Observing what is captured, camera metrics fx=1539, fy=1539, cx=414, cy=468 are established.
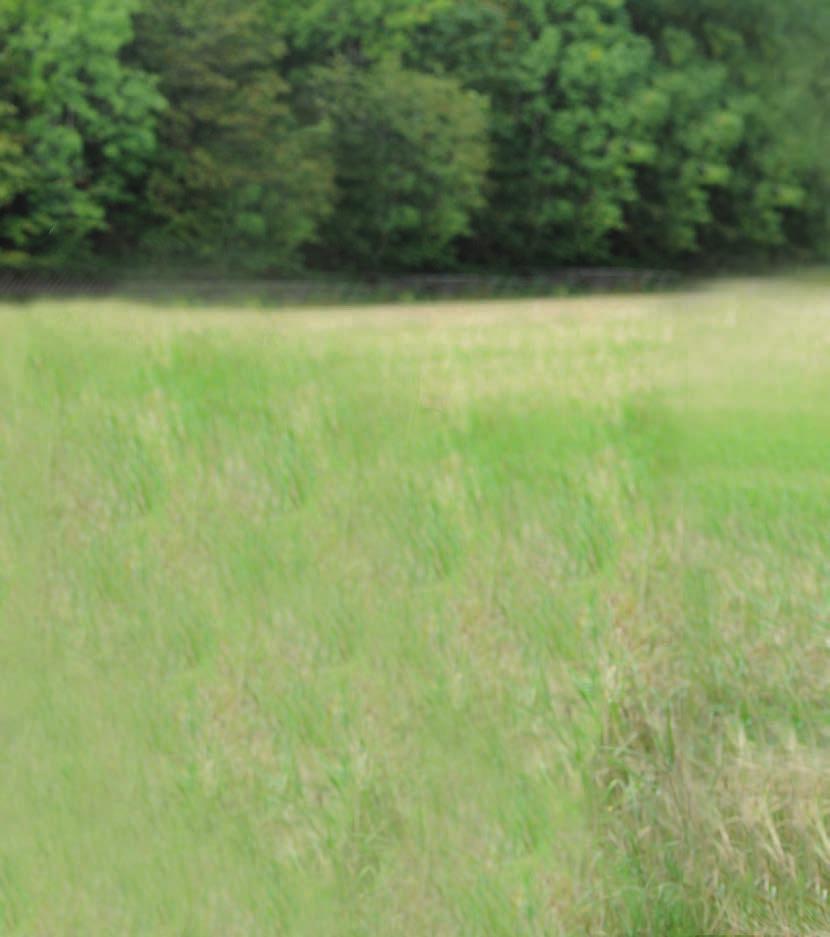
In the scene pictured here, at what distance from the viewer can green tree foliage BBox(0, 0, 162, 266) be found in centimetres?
2717

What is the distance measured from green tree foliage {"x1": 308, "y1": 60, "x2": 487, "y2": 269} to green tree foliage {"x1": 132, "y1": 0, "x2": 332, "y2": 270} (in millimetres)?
1323

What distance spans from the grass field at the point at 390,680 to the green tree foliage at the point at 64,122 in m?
22.6

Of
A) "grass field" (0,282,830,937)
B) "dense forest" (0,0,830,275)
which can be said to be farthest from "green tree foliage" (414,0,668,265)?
"grass field" (0,282,830,937)

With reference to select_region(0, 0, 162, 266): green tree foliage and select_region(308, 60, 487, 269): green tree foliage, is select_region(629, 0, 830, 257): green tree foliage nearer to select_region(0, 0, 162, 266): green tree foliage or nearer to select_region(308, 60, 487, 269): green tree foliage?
select_region(308, 60, 487, 269): green tree foliage

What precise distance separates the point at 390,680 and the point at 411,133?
95.0 ft

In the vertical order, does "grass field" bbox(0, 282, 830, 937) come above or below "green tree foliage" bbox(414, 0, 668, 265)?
below

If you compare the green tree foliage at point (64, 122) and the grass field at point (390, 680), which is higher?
the green tree foliage at point (64, 122)

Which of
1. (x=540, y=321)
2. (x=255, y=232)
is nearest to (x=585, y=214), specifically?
(x=255, y=232)

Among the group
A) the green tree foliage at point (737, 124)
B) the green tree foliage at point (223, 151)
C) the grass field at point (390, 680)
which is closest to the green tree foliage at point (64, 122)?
the green tree foliage at point (223, 151)

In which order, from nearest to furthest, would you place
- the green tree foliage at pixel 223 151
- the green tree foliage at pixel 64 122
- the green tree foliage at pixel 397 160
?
the green tree foliage at pixel 64 122 < the green tree foliage at pixel 223 151 < the green tree foliage at pixel 397 160

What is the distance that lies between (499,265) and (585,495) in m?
30.5

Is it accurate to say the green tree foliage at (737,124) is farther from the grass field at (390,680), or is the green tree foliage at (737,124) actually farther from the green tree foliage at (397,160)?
the grass field at (390,680)

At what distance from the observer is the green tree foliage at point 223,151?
29.8 meters

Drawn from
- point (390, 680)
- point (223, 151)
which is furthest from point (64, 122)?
point (390, 680)
